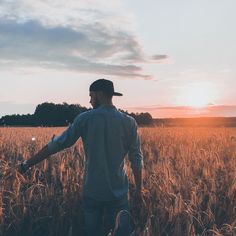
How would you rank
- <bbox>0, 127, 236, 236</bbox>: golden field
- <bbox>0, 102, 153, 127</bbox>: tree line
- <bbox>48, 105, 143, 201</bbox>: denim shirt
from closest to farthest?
<bbox>48, 105, 143, 201</bbox>: denim shirt < <bbox>0, 127, 236, 236</bbox>: golden field < <bbox>0, 102, 153, 127</bbox>: tree line

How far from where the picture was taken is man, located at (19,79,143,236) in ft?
13.6

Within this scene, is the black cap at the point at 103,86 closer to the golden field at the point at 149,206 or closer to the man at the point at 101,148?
the man at the point at 101,148

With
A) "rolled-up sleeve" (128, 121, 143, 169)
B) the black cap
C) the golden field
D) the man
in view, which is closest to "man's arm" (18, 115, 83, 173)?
the man

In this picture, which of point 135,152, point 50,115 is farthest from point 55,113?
point 135,152

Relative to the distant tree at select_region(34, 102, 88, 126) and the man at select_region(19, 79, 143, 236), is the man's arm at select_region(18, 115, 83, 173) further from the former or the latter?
the distant tree at select_region(34, 102, 88, 126)

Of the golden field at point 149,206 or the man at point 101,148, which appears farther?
the golden field at point 149,206

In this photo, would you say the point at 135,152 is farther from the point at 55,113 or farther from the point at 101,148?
the point at 55,113

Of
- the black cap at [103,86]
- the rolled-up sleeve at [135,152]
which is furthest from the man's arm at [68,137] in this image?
the rolled-up sleeve at [135,152]

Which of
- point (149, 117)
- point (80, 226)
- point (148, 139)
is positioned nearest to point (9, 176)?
point (80, 226)

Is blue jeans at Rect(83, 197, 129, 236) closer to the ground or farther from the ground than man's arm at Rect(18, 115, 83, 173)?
closer to the ground

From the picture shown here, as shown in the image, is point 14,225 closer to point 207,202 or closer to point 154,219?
point 154,219

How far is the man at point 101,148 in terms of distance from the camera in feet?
13.6

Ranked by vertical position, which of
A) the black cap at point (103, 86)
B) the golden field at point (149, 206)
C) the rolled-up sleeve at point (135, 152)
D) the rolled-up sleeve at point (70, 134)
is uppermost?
the black cap at point (103, 86)

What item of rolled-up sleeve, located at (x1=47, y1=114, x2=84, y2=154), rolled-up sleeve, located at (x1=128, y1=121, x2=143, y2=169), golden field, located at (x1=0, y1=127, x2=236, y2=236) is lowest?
golden field, located at (x1=0, y1=127, x2=236, y2=236)
